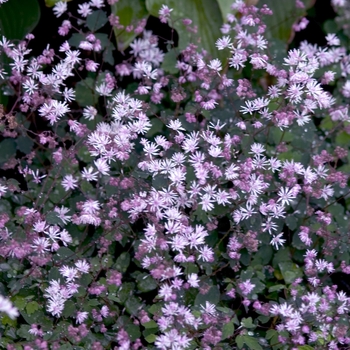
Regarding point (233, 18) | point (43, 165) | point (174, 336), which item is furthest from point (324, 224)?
point (43, 165)

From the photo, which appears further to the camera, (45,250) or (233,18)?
(233,18)

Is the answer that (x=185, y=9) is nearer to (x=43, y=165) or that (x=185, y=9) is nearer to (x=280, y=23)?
(x=280, y=23)

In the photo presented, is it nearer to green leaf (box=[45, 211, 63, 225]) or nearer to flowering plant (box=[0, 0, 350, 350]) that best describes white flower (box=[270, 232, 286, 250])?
flowering plant (box=[0, 0, 350, 350])

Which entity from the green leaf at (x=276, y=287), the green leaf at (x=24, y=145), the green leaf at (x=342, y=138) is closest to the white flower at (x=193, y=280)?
the green leaf at (x=276, y=287)

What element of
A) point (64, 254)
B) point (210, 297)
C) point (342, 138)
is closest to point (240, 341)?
point (210, 297)

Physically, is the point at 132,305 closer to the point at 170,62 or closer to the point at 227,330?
the point at 227,330

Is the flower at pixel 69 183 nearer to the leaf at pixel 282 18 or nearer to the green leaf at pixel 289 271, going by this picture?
the green leaf at pixel 289 271
